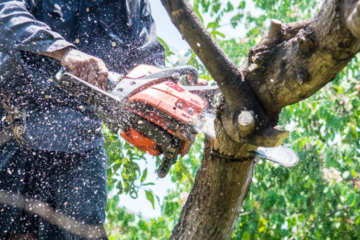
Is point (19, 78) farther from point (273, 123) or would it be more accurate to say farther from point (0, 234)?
point (273, 123)

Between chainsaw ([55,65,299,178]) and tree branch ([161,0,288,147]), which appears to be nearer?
tree branch ([161,0,288,147])

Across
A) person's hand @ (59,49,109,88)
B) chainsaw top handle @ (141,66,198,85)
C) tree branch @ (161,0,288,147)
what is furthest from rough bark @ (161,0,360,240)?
person's hand @ (59,49,109,88)

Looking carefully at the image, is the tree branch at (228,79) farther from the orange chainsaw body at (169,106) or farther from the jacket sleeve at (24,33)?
the jacket sleeve at (24,33)

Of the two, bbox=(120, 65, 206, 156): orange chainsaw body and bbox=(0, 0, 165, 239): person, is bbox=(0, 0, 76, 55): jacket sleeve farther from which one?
bbox=(120, 65, 206, 156): orange chainsaw body

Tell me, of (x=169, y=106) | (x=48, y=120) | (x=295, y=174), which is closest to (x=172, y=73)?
(x=169, y=106)

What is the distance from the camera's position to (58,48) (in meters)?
1.50

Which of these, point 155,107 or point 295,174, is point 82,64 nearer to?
point 155,107

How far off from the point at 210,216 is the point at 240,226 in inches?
87.2

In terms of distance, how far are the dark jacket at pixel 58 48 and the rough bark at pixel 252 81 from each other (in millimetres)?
768

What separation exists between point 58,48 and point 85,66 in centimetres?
15

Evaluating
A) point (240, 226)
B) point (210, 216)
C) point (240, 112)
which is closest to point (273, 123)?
point (240, 112)

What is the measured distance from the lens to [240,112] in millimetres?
1109

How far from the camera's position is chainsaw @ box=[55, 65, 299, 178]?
1550 millimetres

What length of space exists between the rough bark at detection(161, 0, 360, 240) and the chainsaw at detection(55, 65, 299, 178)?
0.70 feet
